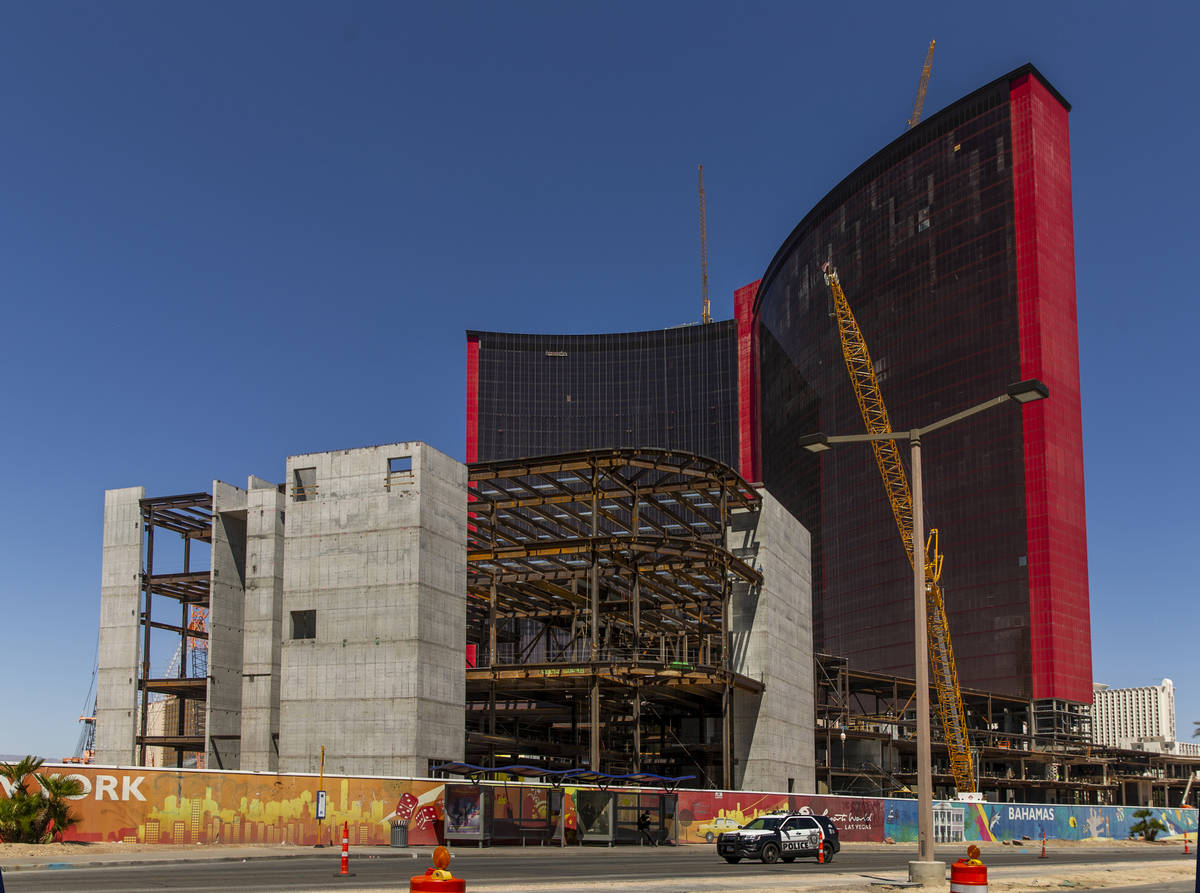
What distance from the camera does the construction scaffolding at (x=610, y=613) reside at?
6644cm

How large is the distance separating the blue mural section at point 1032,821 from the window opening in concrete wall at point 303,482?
35.3 m

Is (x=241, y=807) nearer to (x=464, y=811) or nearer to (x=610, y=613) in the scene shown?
(x=464, y=811)

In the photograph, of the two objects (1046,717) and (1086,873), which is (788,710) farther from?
(1046,717)

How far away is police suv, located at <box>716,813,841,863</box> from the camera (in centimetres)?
4341

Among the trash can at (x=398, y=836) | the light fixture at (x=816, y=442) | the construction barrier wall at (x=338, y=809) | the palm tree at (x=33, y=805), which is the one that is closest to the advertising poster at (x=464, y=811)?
the construction barrier wall at (x=338, y=809)

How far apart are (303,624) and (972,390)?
112 m

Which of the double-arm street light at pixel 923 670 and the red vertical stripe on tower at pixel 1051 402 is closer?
the double-arm street light at pixel 923 670

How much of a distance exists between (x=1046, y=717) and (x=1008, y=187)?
65.8 meters

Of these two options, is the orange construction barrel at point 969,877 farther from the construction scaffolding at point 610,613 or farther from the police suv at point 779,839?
the construction scaffolding at point 610,613

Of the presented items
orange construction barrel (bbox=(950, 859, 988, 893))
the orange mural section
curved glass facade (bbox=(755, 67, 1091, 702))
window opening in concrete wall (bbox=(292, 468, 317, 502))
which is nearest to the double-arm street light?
orange construction barrel (bbox=(950, 859, 988, 893))

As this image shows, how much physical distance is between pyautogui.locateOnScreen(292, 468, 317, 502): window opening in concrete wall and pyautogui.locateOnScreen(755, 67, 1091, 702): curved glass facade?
4019 inches

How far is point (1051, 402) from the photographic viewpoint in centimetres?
14575

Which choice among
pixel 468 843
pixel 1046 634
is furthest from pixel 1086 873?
pixel 1046 634

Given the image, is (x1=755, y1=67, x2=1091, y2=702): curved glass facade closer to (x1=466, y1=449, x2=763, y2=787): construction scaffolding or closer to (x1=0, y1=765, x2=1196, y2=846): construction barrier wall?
(x1=466, y1=449, x2=763, y2=787): construction scaffolding
